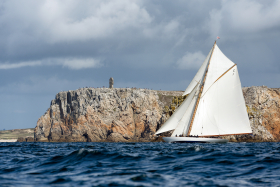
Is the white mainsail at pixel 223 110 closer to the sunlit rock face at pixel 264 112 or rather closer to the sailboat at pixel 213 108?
the sailboat at pixel 213 108

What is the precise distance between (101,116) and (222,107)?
232ft

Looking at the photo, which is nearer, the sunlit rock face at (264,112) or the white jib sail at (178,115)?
the white jib sail at (178,115)

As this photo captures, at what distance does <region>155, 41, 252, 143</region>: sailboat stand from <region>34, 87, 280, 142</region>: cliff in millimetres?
48634

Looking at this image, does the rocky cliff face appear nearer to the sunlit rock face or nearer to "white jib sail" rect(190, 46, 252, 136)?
the sunlit rock face

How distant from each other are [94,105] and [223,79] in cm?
7401

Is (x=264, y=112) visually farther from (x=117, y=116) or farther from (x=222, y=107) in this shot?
(x=222, y=107)

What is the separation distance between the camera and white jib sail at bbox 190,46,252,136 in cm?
5944

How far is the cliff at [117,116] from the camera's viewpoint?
372 feet

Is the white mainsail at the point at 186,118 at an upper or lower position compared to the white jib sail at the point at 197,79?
lower

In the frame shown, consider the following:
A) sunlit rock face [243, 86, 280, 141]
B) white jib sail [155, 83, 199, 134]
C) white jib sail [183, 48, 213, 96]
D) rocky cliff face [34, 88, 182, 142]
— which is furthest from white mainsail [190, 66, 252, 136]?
sunlit rock face [243, 86, 280, 141]

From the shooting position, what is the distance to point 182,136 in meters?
63.3

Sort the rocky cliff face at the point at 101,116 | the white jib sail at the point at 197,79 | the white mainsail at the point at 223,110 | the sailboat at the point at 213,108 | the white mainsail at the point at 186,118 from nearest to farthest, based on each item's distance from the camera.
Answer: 1. the white mainsail at the point at 223,110
2. the sailboat at the point at 213,108
3. the white mainsail at the point at 186,118
4. the white jib sail at the point at 197,79
5. the rocky cliff face at the point at 101,116

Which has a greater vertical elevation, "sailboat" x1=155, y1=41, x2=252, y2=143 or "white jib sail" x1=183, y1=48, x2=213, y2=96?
"white jib sail" x1=183, y1=48, x2=213, y2=96

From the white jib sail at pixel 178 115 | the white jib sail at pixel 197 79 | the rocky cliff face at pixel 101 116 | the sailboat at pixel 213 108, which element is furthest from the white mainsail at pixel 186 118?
the rocky cliff face at pixel 101 116
